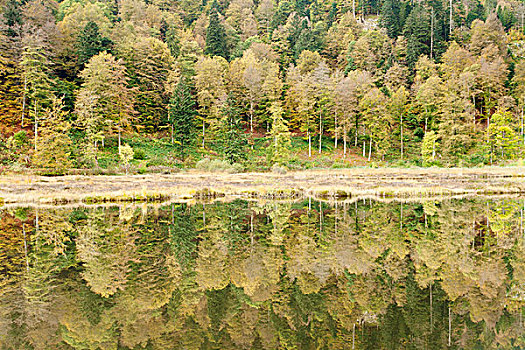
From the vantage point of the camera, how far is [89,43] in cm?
6391

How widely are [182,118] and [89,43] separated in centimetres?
2050

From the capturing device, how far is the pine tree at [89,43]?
6347 cm

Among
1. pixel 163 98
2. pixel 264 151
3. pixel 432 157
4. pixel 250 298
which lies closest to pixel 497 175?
pixel 432 157

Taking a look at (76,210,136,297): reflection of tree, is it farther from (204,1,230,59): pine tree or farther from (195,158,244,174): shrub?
(204,1,230,59): pine tree

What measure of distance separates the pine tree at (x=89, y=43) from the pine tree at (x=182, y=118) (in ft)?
48.2

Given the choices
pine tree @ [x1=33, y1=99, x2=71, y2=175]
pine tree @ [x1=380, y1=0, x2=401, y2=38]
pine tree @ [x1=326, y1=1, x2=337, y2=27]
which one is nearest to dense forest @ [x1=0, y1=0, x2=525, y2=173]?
pine tree @ [x1=33, y1=99, x2=71, y2=175]

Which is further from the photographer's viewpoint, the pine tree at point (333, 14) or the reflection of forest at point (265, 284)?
the pine tree at point (333, 14)

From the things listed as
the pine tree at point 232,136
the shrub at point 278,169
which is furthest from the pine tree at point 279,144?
the pine tree at point 232,136

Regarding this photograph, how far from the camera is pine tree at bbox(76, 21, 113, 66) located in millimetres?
63469

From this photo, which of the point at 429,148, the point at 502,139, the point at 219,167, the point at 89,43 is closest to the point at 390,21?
the point at 429,148

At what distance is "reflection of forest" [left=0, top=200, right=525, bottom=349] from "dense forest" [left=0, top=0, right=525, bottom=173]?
32.5 m

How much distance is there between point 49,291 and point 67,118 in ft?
178

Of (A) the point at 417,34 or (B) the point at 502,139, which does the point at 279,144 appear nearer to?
(B) the point at 502,139

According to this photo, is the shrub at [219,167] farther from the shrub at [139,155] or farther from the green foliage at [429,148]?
the green foliage at [429,148]
